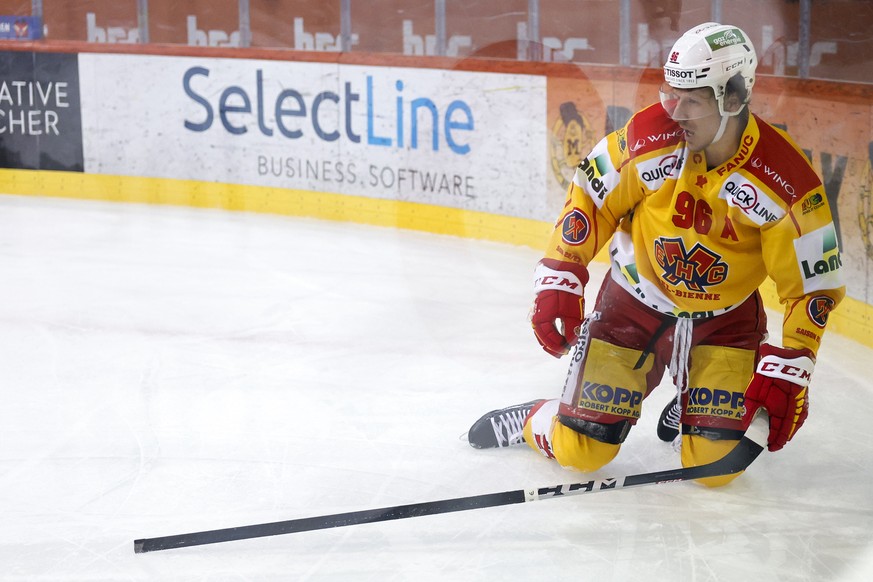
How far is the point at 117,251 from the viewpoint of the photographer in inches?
237

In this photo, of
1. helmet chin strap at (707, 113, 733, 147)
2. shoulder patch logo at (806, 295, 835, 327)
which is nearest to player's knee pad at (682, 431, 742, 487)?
shoulder patch logo at (806, 295, 835, 327)

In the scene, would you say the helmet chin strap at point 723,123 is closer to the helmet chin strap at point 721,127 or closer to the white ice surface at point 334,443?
the helmet chin strap at point 721,127

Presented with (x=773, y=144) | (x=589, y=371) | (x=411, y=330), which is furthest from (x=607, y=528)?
(x=411, y=330)

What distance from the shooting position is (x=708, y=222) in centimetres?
276

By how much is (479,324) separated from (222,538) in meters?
2.17

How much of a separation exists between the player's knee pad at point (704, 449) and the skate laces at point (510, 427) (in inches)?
18.9

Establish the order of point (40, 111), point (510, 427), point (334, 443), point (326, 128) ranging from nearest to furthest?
point (510, 427) < point (334, 443) < point (326, 128) < point (40, 111)

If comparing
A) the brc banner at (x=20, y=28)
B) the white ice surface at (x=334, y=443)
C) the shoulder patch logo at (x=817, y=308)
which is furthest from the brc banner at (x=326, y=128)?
the shoulder patch logo at (x=817, y=308)

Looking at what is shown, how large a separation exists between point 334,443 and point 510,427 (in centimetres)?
54

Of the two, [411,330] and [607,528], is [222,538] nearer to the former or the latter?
[607,528]

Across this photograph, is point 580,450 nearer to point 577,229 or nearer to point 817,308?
point 577,229

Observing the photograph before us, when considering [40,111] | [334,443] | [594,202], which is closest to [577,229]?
[594,202]

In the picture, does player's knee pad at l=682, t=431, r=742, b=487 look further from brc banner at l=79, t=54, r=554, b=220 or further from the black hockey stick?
brc banner at l=79, t=54, r=554, b=220

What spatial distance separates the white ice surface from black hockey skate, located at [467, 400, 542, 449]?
0.13ft
